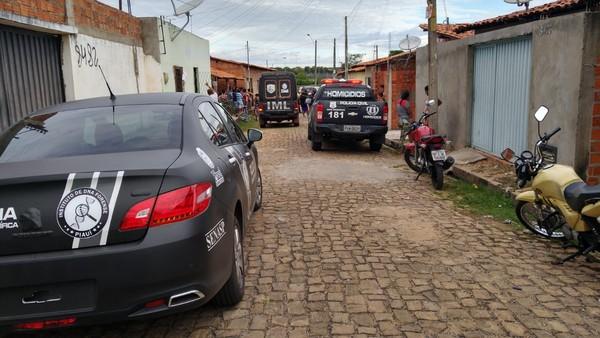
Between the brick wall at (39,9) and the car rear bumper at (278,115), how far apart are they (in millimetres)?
12219

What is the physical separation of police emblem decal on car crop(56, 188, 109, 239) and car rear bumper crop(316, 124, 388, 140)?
950 centimetres

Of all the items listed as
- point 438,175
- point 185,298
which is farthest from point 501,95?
point 185,298

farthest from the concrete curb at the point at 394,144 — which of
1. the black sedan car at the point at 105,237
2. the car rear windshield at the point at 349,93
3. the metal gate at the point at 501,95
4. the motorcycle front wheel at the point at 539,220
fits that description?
the black sedan car at the point at 105,237

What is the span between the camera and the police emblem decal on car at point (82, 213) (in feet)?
8.74

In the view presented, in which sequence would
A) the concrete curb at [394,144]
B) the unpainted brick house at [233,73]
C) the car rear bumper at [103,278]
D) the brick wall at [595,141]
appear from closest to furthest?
the car rear bumper at [103,278], the brick wall at [595,141], the concrete curb at [394,144], the unpainted brick house at [233,73]

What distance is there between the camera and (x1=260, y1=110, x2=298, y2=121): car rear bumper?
68.1 feet

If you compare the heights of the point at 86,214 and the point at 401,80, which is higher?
the point at 401,80

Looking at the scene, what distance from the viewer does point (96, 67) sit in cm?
1010

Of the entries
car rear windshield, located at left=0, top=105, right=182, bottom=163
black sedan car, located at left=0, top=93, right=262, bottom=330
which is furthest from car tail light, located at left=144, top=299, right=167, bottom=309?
car rear windshield, located at left=0, top=105, right=182, bottom=163

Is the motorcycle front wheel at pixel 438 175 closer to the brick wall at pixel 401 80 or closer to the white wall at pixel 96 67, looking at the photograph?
the white wall at pixel 96 67

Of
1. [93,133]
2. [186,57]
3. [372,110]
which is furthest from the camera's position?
[186,57]

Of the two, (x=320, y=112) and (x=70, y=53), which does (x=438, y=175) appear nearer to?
(x=320, y=112)

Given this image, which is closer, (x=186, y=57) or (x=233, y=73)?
(x=186, y=57)

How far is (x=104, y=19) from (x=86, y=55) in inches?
57.9
